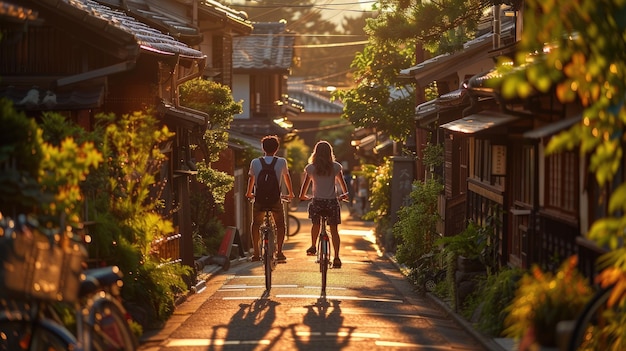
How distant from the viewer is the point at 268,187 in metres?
17.5

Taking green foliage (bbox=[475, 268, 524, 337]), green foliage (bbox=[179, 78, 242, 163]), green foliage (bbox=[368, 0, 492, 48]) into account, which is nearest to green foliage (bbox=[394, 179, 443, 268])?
green foliage (bbox=[368, 0, 492, 48])

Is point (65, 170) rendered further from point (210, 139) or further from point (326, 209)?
point (210, 139)

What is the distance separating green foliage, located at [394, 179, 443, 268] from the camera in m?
Answer: 23.7

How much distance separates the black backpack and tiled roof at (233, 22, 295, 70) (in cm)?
2965

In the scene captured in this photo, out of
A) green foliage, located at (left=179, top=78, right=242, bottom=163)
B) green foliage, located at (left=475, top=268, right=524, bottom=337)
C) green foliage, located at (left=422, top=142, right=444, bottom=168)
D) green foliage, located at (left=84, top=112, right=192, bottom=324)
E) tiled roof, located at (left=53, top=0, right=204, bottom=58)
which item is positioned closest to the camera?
green foliage, located at (left=84, top=112, right=192, bottom=324)

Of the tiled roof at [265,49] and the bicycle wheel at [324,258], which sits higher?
the tiled roof at [265,49]

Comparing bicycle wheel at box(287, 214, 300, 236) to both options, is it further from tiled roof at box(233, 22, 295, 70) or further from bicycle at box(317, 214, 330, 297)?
bicycle at box(317, 214, 330, 297)

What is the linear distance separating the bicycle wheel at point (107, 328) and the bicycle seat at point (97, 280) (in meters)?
0.10

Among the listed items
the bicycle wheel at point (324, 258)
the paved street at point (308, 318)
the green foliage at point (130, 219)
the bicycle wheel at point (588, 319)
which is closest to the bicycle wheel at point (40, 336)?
the bicycle wheel at point (588, 319)

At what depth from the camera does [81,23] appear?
594 inches

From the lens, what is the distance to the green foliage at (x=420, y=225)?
23.7 metres

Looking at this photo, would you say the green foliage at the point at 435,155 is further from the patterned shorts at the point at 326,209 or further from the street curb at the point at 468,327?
the patterned shorts at the point at 326,209

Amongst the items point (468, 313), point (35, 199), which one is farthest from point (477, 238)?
point (35, 199)

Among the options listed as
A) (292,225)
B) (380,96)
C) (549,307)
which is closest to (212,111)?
(380,96)
